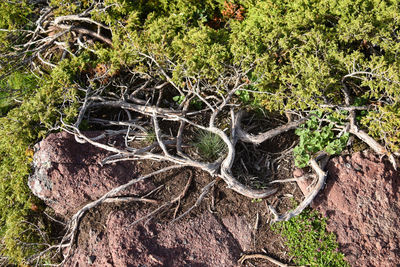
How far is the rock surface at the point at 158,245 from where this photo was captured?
10.1 feet

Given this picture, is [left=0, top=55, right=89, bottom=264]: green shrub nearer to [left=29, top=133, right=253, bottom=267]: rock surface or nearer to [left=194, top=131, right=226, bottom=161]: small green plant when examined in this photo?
[left=29, top=133, right=253, bottom=267]: rock surface

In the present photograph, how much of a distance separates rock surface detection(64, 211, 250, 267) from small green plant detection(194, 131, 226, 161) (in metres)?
0.68

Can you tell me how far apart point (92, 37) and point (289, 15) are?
2.57 metres

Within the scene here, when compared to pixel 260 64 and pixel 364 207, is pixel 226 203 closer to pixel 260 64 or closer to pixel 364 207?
pixel 364 207

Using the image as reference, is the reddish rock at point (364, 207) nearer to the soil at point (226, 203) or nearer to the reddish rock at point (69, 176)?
the soil at point (226, 203)

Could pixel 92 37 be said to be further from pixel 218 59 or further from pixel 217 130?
pixel 217 130

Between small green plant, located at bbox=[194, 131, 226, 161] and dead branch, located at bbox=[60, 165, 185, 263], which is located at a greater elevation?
small green plant, located at bbox=[194, 131, 226, 161]

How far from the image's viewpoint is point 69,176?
3.42 m

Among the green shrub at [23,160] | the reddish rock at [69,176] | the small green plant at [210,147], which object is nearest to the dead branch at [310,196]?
the small green plant at [210,147]

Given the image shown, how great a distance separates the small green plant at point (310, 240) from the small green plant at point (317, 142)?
1.81 feet

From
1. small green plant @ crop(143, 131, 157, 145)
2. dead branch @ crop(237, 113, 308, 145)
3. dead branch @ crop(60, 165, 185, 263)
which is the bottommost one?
dead branch @ crop(60, 165, 185, 263)

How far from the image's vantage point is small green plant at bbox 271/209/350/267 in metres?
3.12

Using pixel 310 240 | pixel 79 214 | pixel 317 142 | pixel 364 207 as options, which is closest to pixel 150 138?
pixel 79 214

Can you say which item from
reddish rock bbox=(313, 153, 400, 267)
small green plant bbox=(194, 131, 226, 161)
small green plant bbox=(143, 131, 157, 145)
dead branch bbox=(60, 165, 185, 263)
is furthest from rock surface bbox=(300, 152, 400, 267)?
small green plant bbox=(143, 131, 157, 145)
